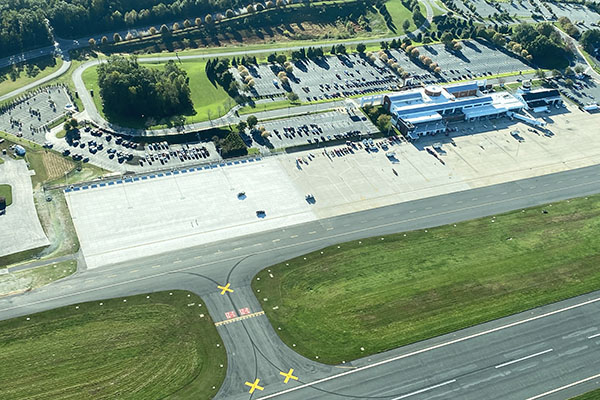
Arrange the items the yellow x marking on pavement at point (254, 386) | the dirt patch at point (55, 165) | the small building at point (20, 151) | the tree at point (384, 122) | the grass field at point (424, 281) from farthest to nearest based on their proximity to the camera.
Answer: the tree at point (384, 122), the small building at point (20, 151), the dirt patch at point (55, 165), the grass field at point (424, 281), the yellow x marking on pavement at point (254, 386)

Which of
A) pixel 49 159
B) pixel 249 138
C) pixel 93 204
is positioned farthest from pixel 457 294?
pixel 49 159

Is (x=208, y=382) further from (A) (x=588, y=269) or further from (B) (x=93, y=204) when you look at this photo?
(A) (x=588, y=269)

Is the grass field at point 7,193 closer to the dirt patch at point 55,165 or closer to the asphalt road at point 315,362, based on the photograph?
the dirt patch at point 55,165

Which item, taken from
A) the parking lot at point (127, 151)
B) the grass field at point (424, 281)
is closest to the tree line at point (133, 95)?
the parking lot at point (127, 151)

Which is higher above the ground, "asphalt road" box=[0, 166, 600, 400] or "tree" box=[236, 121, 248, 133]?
"tree" box=[236, 121, 248, 133]

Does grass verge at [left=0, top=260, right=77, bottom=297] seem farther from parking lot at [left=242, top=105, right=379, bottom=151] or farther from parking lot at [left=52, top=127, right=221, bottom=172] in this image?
parking lot at [left=242, top=105, right=379, bottom=151]

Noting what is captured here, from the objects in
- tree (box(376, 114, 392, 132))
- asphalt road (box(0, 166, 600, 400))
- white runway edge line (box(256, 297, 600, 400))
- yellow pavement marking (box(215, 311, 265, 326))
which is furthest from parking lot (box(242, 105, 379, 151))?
white runway edge line (box(256, 297, 600, 400))
